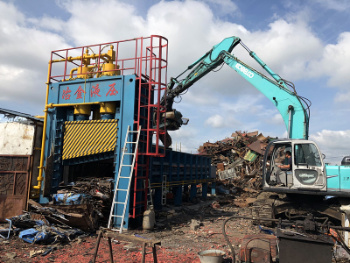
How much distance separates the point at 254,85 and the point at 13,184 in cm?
932

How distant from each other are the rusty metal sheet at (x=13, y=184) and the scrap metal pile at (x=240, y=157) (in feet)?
44.6


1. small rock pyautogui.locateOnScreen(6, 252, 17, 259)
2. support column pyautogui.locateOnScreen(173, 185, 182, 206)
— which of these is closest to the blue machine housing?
support column pyautogui.locateOnScreen(173, 185, 182, 206)

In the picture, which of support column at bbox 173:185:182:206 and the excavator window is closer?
the excavator window

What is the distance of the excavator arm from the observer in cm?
966

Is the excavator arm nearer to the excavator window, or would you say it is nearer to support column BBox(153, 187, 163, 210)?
the excavator window

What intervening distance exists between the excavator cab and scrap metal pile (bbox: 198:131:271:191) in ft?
31.7

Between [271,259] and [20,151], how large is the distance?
8.93 meters

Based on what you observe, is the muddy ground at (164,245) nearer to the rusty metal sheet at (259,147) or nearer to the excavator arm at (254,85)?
the excavator arm at (254,85)

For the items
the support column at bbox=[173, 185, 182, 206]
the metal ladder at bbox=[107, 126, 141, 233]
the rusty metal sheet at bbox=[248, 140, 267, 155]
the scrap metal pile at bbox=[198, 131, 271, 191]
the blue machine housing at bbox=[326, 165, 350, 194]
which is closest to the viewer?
the blue machine housing at bbox=[326, 165, 350, 194]

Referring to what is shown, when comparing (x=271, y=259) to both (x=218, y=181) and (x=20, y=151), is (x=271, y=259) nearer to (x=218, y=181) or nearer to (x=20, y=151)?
(x=20, y=151)

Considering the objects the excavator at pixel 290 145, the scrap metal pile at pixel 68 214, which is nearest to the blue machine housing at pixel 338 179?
the excavator at pixel 290 145

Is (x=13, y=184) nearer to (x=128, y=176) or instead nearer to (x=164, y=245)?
(x=128, y=176)

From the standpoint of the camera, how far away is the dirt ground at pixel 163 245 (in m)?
6.36

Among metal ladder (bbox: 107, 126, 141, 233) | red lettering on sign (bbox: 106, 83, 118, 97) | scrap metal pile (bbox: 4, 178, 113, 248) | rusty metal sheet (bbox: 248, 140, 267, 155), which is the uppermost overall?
red lettering on sign (bbox: 106, 83, 118, 97)
